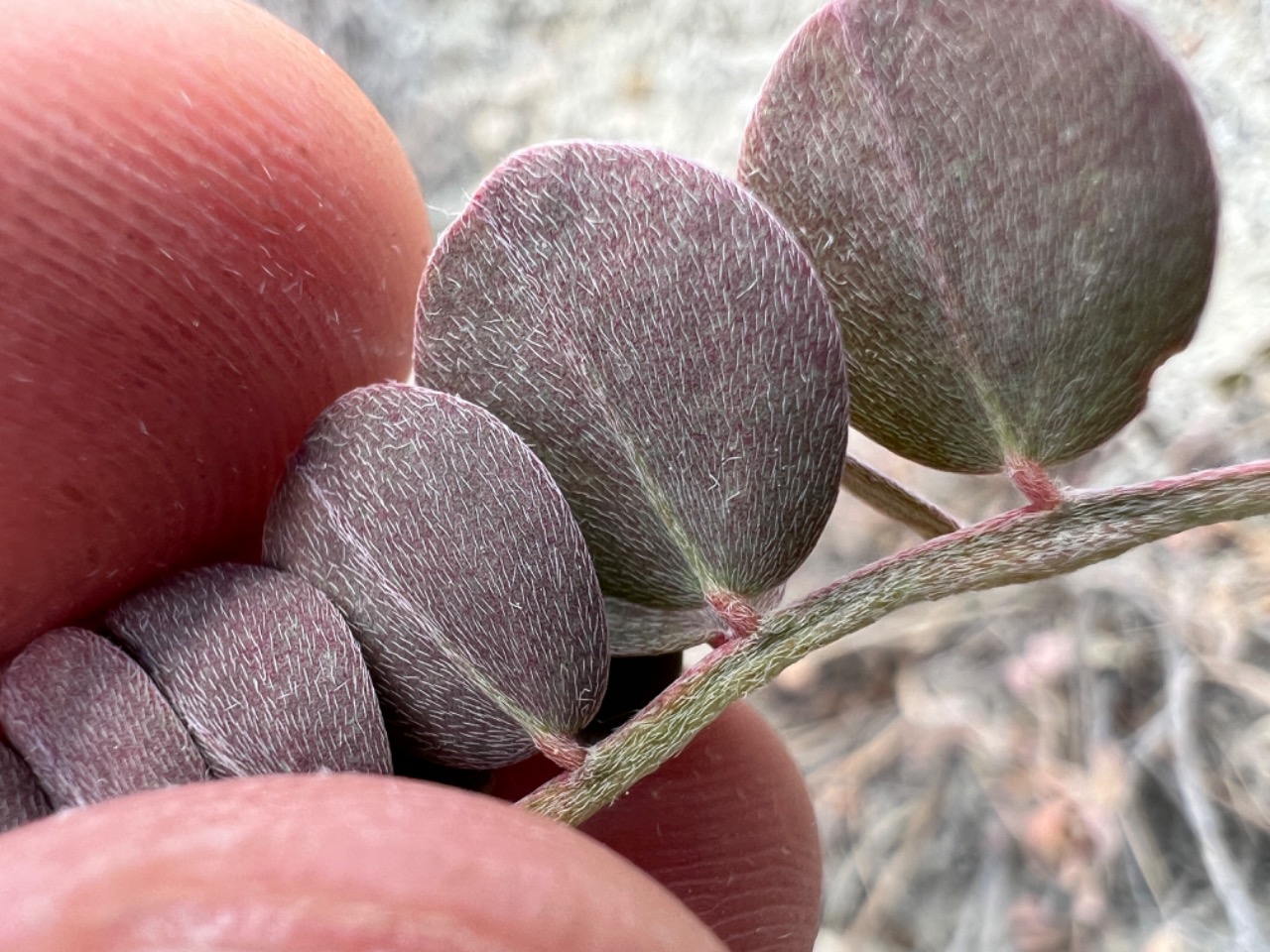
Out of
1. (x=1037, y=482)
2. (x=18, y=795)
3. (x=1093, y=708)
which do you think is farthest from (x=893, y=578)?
(x=1093, y=708)

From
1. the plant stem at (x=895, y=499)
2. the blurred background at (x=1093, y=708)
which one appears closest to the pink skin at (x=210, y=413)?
the plant stem at (x=895, y=499)

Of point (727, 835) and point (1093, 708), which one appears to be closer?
point (727, 835)

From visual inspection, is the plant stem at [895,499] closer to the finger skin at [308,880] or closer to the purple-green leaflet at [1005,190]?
the purple-green leaflet at [1005,190]

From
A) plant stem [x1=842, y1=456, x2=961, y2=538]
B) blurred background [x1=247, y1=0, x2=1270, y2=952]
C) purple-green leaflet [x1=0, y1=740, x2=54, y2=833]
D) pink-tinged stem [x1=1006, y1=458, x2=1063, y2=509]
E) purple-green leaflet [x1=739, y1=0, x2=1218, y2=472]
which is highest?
purple-green leaflet [x1=739, y1=0, x2=1218, y2=472]

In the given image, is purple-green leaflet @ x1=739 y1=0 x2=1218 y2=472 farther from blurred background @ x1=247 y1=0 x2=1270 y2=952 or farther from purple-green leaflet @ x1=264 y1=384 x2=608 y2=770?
blurred background @ x1=247 y1=0 x2=1270 y2=952

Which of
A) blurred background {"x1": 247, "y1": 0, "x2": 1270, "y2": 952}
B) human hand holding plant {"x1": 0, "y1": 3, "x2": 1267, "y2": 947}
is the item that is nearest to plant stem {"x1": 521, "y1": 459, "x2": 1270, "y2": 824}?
human hand holding plant {"x1": 0, "y1": 3, "x2": 1267, "y2": 947}

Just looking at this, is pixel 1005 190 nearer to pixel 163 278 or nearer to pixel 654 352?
pixel 654 352
